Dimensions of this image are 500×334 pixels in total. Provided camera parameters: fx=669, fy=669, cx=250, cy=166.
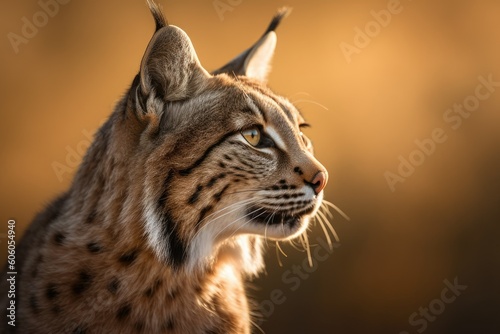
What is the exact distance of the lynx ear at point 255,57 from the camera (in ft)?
12.1

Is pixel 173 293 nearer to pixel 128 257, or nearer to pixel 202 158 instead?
pixel 128 257

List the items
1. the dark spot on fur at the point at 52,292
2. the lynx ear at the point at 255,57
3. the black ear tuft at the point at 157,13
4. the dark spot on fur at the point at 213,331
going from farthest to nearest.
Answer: the lynx ear at the point at 255,57
the dark spot on fur at the point at 213,331
the dark spot on fur at the point at 52,292
the black ear tuft at the point at 157,13

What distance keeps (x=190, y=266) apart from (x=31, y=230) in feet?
3.28

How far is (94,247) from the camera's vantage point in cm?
295

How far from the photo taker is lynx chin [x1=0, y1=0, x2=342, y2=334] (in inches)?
114

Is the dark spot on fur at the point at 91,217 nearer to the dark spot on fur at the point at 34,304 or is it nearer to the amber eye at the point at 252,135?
the dark spot on fur at the point at 34,304

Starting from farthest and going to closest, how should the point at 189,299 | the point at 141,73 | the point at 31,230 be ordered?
the point at 31,230, the point at 189,299, the point at 141,73

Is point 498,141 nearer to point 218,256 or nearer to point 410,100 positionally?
point 410,100

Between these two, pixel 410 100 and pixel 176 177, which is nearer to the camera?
pixel 176 177

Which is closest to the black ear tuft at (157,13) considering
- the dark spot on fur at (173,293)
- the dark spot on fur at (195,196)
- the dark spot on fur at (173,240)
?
the dark spot on fur at (195,196)

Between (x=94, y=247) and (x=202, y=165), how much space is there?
1.97ft

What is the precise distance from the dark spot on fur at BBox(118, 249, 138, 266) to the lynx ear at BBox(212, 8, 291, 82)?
1172 mm

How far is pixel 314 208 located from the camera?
300cm

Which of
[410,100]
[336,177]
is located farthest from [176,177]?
[410,100]
